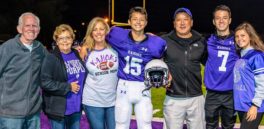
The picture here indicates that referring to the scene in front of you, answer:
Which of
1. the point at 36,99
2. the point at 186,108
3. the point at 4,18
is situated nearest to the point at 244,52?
the point at 186,108

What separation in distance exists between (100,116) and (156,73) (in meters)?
0.89

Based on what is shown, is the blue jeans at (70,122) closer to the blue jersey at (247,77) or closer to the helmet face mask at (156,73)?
the helmet face mask at (156,73)

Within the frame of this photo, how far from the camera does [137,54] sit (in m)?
5.02

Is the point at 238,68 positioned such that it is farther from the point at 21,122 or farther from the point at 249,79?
the point at 21,122

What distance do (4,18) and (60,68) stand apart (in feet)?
107

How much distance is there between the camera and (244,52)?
5.02 m

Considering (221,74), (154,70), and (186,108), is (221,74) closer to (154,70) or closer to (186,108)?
(186,108)

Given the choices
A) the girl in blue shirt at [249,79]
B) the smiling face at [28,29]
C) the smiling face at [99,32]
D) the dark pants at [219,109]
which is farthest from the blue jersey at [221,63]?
the smiling face at [28,29]

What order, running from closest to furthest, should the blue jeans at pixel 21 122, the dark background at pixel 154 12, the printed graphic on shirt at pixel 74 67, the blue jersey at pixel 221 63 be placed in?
1. the blue jeans at pixel 21 122
2. the printed graphic on shirt at pixel 74 67
3. the blue jersey at pixel 221 63
4. the dark background at pixel 154 12

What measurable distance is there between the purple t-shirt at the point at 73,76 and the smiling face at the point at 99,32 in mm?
348

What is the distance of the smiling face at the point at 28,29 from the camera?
15.1 ft

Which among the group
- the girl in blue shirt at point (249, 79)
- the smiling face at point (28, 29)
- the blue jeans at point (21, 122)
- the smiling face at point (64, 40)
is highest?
the smiling face at point (28, 29)

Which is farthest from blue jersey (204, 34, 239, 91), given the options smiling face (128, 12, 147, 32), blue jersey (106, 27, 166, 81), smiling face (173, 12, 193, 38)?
smiling face (128, 12, 147, 32)

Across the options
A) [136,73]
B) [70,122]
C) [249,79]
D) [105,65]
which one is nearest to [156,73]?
[136,73]
